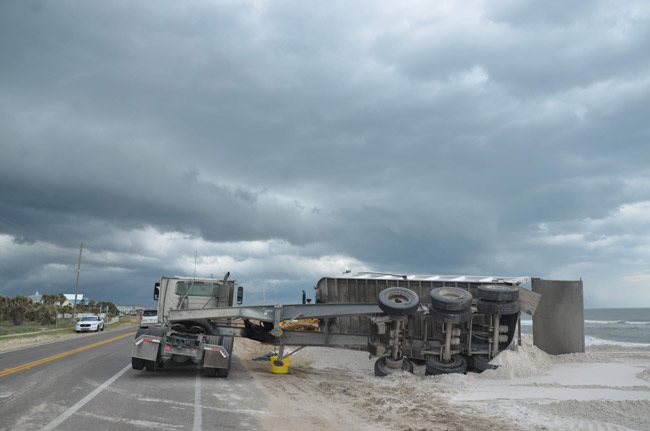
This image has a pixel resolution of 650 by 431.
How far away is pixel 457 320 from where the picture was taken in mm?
14766

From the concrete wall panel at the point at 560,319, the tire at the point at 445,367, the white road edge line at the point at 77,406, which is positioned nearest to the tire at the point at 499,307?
the tire at the point at 445,367

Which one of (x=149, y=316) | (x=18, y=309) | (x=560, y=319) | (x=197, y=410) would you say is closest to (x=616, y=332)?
(x=560, y=319)

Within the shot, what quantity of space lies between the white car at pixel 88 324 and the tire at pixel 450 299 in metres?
40.7

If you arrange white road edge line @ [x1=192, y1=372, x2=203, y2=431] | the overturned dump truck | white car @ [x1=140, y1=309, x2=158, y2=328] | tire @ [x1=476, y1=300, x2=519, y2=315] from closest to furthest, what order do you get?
white road edge line @ [x1=192, y1=372, x2=203, y2=431] → the overturned dump truck → tire @ [x1=476, y1=300, x2=519, y2=315] → white car @ [x1=140, y1=309, x2=158, y2=328]

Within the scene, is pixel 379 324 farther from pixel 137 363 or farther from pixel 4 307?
pixel 4 307

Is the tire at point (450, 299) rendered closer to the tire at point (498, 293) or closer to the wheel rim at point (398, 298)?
the tire at point (498, 293)

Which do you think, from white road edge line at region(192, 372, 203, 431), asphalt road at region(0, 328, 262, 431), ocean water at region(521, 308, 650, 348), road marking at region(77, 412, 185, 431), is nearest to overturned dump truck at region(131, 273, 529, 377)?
asphalt road at region(0, 328, 262, 431)

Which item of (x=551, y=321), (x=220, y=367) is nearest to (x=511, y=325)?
(x=551, y=321)

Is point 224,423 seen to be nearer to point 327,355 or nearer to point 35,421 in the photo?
point 35,421

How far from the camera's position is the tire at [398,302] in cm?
1447

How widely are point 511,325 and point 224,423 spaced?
10.8 meters

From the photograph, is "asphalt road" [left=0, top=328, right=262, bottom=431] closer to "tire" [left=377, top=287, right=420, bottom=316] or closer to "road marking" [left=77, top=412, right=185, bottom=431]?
"road marking" [left=77, top=412, right=185, bottom=431]

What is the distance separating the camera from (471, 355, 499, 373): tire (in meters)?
15.1

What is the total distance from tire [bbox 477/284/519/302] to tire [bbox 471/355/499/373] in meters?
1.91
